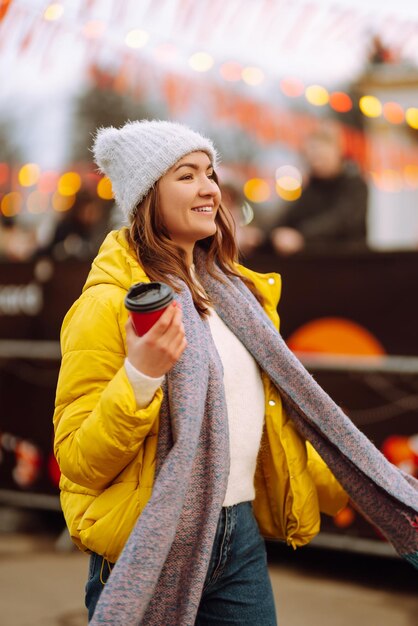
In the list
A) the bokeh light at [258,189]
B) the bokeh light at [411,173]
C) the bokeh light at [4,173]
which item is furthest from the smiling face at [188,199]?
the bokeh light at [4,173]

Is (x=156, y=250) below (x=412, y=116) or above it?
below

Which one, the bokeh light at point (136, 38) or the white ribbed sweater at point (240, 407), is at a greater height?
the bokeh light at point (136, 38)

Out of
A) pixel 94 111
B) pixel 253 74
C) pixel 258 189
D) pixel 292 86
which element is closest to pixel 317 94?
pixel 292 86

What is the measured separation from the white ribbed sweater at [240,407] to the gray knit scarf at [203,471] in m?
0.03

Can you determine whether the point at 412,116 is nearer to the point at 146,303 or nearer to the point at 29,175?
the point at 146,303

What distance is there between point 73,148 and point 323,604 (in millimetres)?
14825

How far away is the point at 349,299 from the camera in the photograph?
5.44 metres

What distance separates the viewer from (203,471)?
2174 millimetres

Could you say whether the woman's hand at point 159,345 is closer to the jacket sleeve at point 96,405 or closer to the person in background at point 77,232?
the jacket sleeve at point 96,405

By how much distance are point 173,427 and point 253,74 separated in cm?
862

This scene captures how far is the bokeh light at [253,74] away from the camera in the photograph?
997 centimetres

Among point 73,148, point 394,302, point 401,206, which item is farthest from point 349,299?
point 73,148

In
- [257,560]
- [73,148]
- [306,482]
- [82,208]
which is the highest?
[73,148]

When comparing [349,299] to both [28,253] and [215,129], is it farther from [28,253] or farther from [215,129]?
[215,129]
